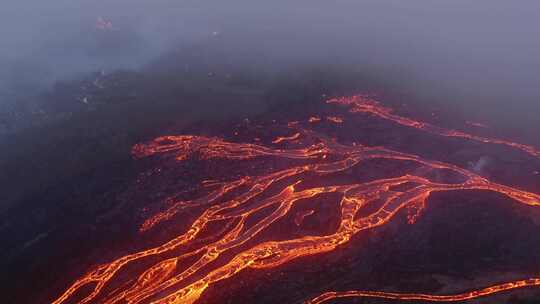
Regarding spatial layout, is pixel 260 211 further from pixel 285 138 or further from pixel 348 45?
pixel 348 45

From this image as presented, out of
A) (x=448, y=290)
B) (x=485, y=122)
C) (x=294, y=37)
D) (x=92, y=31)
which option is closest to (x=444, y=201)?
(x=448, y=290)

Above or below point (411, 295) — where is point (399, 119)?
above

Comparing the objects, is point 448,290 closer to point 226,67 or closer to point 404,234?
point 404,234

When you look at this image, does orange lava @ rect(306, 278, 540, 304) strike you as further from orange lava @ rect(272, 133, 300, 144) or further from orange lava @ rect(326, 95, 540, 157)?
orange lava @ rect(272, 133, 300, 144)

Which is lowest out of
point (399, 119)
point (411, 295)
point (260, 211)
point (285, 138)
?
point (411, 295)

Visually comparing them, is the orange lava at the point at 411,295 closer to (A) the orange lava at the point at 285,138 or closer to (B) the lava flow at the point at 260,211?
(B) the lava flow at the point at 260,211

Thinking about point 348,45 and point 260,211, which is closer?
point 260,211

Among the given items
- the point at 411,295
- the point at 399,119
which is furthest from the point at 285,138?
the point at 411,295

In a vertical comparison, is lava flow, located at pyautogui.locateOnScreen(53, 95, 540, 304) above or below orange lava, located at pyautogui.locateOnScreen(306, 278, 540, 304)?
above

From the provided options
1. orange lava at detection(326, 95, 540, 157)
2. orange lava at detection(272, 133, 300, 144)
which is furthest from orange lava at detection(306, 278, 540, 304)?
orange lava at detection(272, 133, 300, 144)

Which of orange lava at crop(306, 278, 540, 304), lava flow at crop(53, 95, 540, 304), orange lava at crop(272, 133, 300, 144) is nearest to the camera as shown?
orange lava at crop(306, 278, 540, 304)
